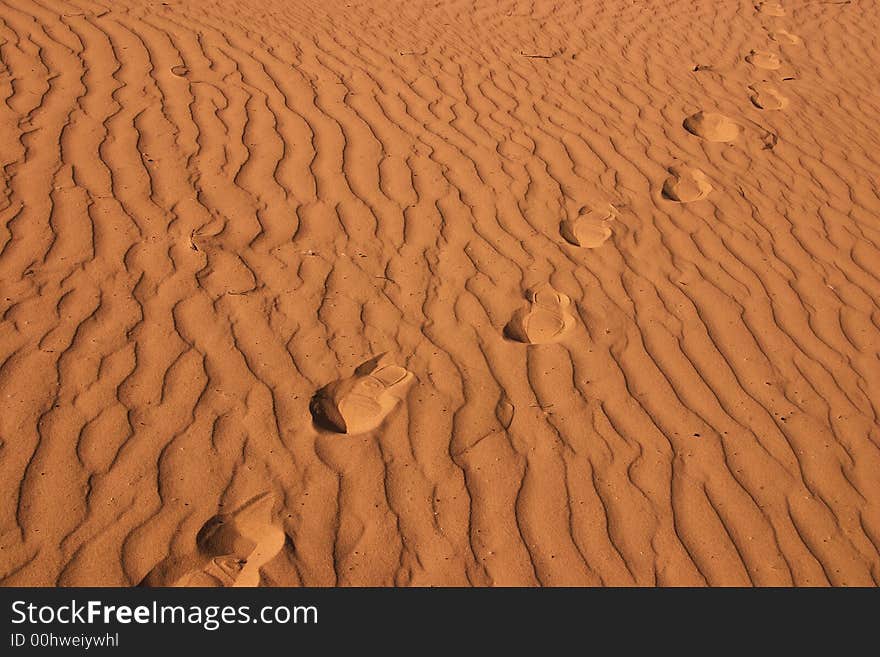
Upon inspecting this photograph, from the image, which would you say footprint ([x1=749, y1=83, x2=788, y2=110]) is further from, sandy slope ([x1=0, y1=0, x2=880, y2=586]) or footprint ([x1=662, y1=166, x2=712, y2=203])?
footprint ([x1=662, y1=166, x2=712, y2=203])

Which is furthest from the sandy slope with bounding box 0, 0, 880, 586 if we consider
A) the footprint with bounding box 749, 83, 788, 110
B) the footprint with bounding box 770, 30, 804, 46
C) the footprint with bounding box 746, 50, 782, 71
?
the footprint with bounding box 770, 30, 804, 46

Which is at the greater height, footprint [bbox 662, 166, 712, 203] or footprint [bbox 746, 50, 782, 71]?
footprint [bbox 746, 50, 782, 71]

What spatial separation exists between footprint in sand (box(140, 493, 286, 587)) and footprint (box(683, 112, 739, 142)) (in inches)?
180

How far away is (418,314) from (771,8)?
7.83 meters

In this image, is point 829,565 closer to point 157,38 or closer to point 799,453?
point 799,453

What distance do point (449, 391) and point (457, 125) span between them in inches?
107

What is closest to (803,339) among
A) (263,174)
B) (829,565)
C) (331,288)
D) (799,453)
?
(799,453)

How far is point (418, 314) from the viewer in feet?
12.3

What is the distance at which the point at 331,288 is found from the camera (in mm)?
3811

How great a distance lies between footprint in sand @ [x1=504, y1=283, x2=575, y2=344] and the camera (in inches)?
145

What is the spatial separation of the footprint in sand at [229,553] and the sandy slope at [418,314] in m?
0.03

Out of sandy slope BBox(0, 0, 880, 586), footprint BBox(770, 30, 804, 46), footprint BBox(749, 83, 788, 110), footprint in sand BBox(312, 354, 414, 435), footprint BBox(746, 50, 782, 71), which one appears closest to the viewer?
sandy slope BBox(0, 0, 880, 586)

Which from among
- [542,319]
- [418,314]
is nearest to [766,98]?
[542,319]

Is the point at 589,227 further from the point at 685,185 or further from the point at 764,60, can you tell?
the point at 764,60
